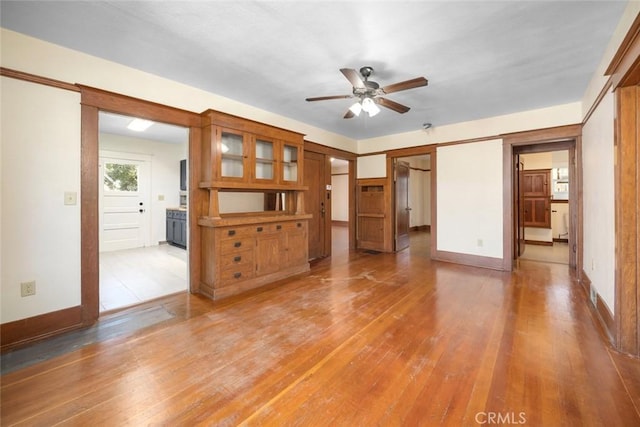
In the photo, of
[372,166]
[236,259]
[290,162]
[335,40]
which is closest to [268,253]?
[236,259]

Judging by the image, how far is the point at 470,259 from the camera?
4.61 metres

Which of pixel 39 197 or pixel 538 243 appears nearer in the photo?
pixel 39 197

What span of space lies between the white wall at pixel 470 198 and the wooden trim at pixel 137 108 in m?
4.20

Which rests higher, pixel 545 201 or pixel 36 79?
pixel 36 79

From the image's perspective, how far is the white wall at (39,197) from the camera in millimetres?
2154

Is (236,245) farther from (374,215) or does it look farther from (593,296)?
(593,296)

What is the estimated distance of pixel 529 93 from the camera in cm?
345

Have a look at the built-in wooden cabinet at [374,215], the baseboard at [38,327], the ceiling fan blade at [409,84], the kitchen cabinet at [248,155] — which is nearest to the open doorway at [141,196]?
the baseboard at [38,327]

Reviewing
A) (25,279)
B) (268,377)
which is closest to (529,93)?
(268,377)

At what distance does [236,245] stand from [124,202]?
448 centimetres

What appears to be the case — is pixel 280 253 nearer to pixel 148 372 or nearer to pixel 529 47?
pixel 148 372

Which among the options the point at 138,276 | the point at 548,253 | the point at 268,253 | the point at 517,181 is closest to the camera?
→ the point at 268,253

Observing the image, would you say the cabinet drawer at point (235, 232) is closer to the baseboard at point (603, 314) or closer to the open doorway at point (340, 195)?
the baseboard at point (603, 314)

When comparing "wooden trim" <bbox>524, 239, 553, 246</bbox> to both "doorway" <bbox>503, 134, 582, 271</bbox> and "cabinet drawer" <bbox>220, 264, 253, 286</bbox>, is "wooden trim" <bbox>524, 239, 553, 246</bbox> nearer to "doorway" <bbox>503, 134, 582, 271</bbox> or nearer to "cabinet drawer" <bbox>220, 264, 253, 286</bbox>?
"doorway" <bbox>503, 134, 582, 271</bbox>
